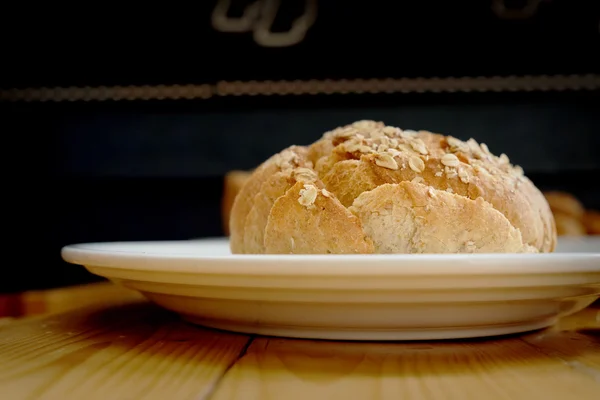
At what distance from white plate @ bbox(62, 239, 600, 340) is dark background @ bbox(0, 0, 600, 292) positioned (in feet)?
8.40

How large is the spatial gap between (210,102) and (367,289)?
2.81 metres

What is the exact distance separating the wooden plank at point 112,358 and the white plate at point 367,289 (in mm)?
41

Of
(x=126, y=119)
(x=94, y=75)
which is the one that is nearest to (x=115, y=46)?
(x=94, y=75)

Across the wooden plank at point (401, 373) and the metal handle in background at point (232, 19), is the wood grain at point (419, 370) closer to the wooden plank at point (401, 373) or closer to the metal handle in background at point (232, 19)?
the wooden plank at point (401, 373)

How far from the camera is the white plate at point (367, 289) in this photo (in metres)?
0.42

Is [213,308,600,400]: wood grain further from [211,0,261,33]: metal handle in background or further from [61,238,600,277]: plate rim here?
[211,0,261,33]: metal handle in background

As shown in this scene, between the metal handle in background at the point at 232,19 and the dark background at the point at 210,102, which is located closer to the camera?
the dark background at the point at 210,102

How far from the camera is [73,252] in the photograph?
1.91 ft

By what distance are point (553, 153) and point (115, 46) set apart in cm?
228

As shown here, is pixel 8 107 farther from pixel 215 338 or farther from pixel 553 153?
pixel 215 338

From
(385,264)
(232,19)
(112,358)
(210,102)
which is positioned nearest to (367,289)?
(385,264)

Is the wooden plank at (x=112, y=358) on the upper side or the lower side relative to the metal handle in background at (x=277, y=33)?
lower

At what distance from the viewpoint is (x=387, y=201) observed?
53 centimetres

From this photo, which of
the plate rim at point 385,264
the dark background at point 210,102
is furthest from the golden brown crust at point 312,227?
the dark background at point 210,102
